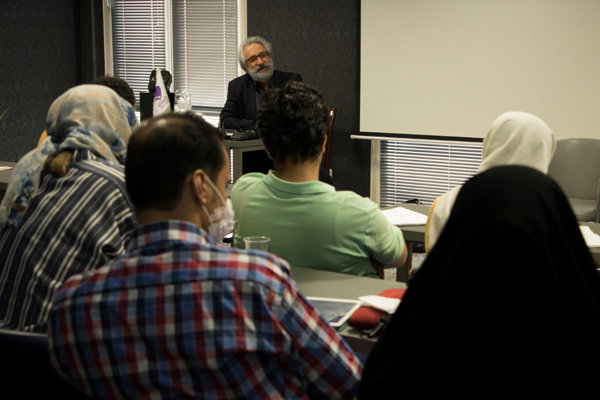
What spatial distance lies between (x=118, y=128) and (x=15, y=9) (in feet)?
17.1

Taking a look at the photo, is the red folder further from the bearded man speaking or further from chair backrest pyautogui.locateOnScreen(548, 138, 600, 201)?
the bearded man speaking

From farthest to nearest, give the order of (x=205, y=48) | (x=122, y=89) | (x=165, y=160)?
(x=205, y=48), (x=122, y=89), (x=165, y=160)

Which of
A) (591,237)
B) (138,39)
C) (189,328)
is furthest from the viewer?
(138,39)

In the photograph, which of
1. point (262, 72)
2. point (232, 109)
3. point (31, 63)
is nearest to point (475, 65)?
point (262, 72)

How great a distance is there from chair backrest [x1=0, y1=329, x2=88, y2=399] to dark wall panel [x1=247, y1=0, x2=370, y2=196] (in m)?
4.85

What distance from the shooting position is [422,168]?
598 cm

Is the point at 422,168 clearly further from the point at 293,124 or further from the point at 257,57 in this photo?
the point at 293,124

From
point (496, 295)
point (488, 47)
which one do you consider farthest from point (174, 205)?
point (488, 47)

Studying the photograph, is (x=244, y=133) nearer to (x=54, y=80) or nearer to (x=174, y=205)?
(x=54, y=80)

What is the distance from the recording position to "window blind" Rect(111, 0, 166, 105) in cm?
721

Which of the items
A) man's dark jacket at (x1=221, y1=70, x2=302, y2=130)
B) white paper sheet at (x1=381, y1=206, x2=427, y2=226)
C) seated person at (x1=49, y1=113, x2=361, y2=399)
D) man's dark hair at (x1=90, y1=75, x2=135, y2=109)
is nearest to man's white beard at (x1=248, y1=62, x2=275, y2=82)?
man's dark jacket at (x1=221, y1=70, x2=302, y2=130)

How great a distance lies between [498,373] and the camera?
34.5 inches

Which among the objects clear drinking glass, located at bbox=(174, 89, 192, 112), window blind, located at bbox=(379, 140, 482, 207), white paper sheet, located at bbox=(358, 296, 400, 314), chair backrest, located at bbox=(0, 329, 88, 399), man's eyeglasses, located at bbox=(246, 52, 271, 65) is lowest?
window blind, located at bbox=(379, 140, 482, 207)

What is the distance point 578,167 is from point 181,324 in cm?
372
